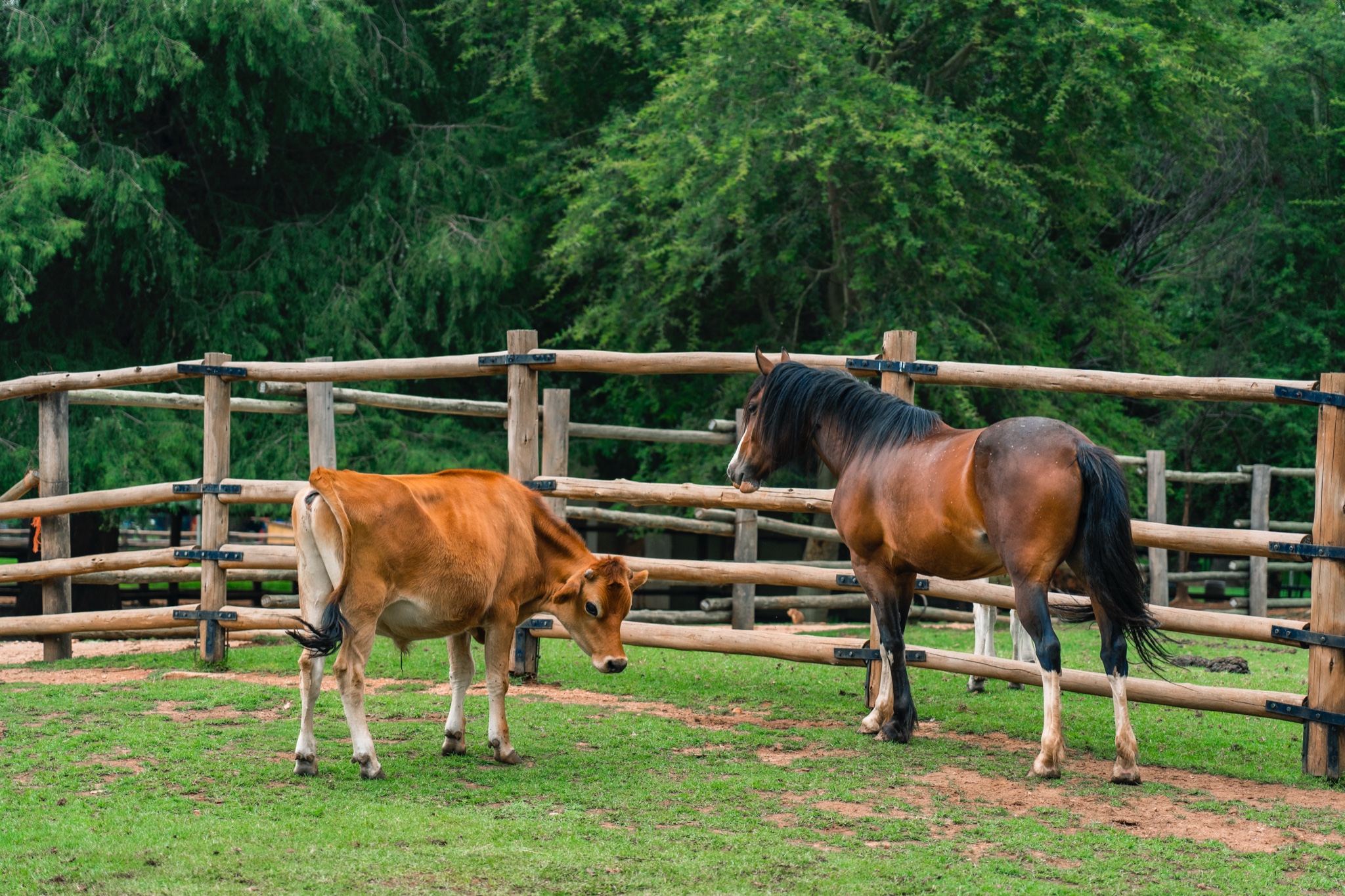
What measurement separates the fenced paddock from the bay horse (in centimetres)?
46

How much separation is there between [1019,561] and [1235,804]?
1406mm

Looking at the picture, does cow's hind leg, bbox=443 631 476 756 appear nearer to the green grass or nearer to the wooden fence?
the green grass

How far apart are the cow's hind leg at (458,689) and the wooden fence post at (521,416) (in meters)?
1.97

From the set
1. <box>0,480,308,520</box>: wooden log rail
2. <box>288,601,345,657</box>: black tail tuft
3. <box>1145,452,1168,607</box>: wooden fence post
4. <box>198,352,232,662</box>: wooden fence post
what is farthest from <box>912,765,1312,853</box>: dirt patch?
<box>1145,452,1168,607</box>: wooden fence post

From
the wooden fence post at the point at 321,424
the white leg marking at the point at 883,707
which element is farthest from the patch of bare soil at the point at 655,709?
the wooden fence post at the point at 321,424

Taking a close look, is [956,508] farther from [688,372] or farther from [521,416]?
[521,416]

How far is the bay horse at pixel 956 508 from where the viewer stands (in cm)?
576

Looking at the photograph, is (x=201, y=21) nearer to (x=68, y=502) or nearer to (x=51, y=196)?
(x=51, y=196)

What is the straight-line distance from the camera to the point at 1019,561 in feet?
19.1

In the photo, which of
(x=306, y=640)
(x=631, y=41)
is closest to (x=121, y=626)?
(x=306, y=640)

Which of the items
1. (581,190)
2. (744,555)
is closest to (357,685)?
(744,555)

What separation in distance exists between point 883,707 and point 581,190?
33.7 feet

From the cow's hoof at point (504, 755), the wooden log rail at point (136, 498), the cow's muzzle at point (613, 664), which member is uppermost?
the wooden log rail at point (136, 498)

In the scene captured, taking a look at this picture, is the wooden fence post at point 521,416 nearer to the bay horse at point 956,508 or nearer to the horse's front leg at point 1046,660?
the bay horse at point 956,508
